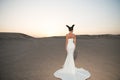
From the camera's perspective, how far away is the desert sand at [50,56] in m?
1.41

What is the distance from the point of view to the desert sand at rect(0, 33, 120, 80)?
4.61 ft

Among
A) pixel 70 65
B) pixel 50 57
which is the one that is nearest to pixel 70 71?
pixel 70 65

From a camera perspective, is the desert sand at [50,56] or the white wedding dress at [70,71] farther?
the desert sand at [50,56]

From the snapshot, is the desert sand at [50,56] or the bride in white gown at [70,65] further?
the desert sand at [50,56]

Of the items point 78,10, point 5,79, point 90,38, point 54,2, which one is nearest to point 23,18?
point 54,2

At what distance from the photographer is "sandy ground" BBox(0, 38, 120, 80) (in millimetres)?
1401

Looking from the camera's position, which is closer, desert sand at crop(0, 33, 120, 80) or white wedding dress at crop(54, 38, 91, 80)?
white wedding dress at crop(54, 38, 91, 80)

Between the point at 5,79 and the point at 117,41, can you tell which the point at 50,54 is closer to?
the point at 5,79

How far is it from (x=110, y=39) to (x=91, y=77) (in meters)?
1.07

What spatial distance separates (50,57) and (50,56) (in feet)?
0.09

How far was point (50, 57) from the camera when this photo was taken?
5.78ft

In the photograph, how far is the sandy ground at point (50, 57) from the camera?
1.40m

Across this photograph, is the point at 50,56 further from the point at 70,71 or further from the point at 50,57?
the point at 70,71

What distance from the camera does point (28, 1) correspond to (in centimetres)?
244
